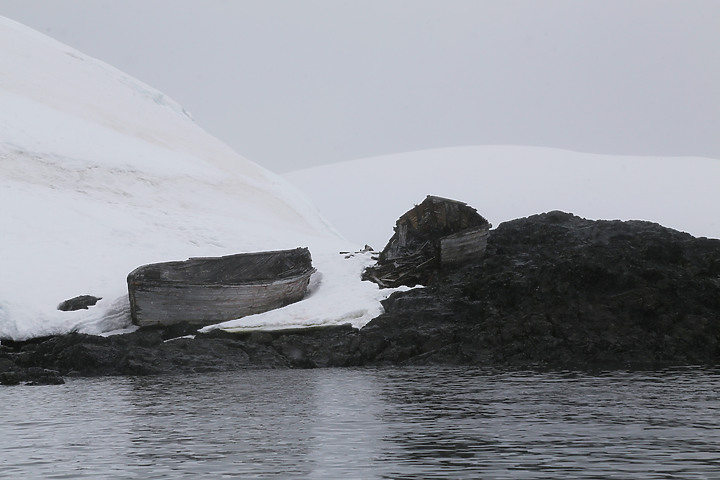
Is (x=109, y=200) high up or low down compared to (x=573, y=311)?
up

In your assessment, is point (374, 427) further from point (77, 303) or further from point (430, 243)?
point (430, 243)

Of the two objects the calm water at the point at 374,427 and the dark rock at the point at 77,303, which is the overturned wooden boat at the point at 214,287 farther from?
the calm water at the point at 374,427

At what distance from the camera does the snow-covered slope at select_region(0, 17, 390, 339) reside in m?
26.2

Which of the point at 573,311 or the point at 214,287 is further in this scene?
the point at 214,287

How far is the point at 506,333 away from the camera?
23.7 metres

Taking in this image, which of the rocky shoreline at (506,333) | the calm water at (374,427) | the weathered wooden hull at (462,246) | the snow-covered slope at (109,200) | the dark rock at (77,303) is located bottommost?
the calm water at (374,427)

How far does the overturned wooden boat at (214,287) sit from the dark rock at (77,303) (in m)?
1.83

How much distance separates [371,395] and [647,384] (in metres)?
5.55

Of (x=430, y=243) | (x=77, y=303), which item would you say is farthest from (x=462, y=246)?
(x=77, y=303)

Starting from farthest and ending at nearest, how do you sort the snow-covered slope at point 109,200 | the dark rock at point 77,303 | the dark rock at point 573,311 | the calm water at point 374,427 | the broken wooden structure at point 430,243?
the broken wooden structure at point 430,243 → the snow-covered slope at point 109,200 → the dark rock at point 77,303 → the dark rock at point 573,311 → the calm water at point 374,427

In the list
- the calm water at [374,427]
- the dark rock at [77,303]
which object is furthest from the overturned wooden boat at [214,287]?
the calm water at [374,427]

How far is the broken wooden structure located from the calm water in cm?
728

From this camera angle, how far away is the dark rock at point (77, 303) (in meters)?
25.6

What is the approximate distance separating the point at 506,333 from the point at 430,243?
16.8ft
